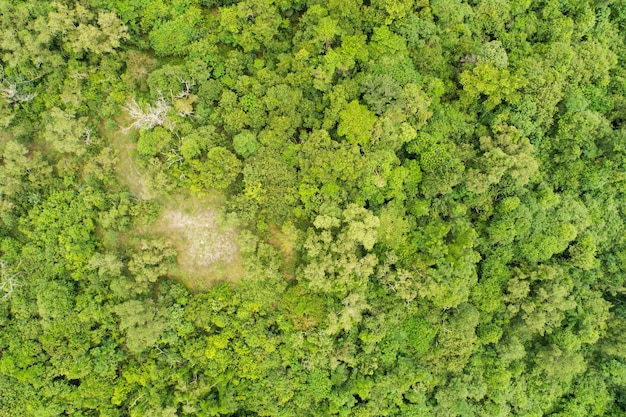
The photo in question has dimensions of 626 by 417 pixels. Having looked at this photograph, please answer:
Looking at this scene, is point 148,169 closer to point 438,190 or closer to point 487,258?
point 438,190

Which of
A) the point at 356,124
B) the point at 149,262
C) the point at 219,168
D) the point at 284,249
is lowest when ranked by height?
the point at 149,262

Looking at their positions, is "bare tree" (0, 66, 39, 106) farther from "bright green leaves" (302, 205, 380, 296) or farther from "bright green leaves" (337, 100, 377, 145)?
"bright green leaves" (302, 205, 380, 296)

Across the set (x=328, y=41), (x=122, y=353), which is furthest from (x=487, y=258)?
(x=122, y=353)

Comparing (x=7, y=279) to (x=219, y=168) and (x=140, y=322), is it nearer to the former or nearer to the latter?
(x=140, y=322)

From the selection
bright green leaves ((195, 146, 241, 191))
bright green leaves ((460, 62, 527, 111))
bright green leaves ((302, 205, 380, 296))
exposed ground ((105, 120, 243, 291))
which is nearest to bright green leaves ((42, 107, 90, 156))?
exposed ground ((105, 120, 243, 291))

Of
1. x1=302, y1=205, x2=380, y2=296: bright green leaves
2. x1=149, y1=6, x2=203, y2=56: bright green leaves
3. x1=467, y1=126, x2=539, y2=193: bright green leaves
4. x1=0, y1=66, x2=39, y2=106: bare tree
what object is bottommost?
x1=0, y1=66, x2=39, y2=106: bare tree

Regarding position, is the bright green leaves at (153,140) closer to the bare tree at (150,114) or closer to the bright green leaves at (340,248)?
the bare tree at (150,114)

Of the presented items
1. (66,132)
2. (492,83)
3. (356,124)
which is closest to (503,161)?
(492,83)
